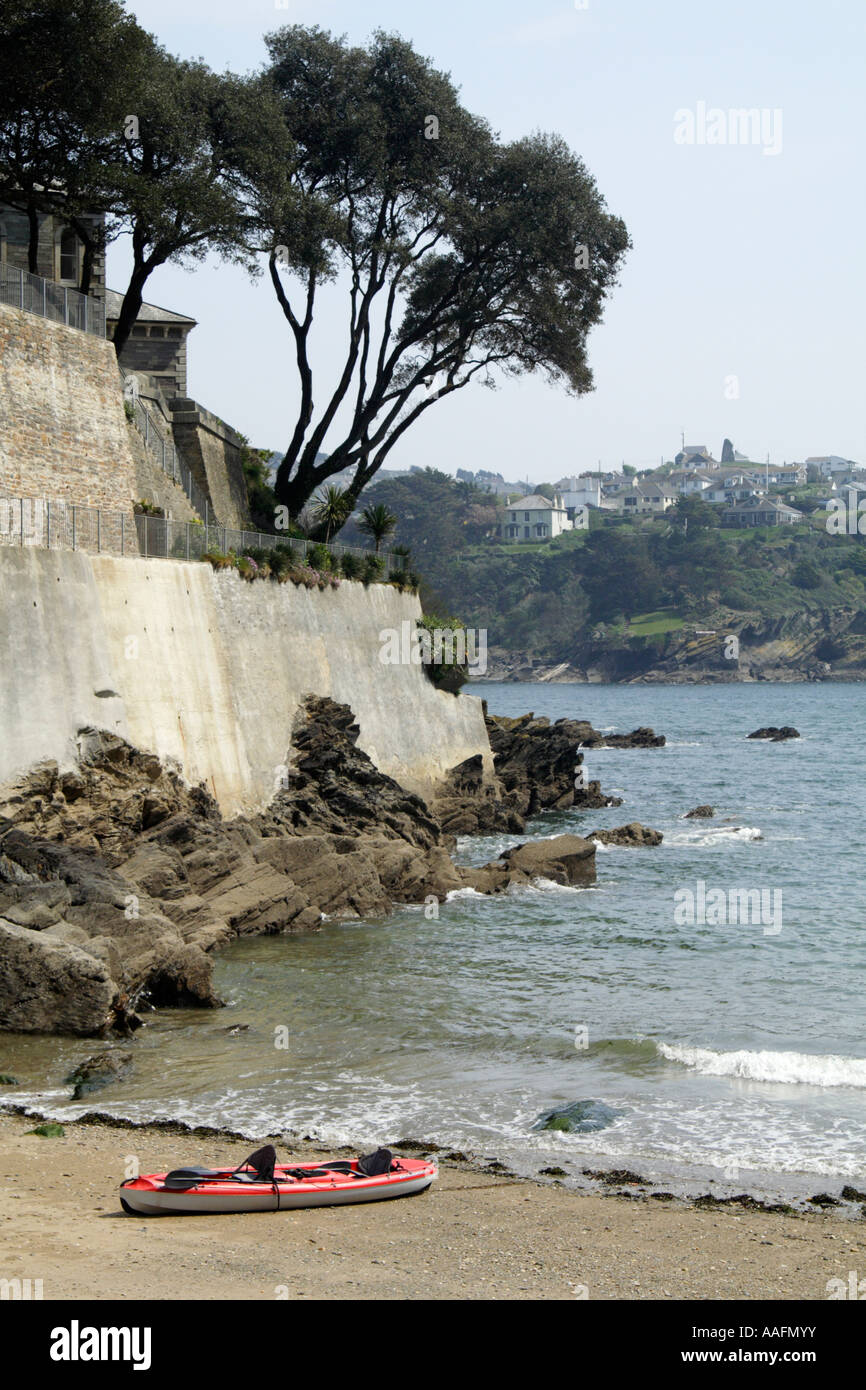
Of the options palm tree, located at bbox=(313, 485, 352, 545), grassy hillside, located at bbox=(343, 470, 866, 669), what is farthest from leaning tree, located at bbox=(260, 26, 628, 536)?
grassy hillside, located at bbox=(343, 470, 866, 669)

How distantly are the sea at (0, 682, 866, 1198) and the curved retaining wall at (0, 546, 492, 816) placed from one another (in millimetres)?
4327

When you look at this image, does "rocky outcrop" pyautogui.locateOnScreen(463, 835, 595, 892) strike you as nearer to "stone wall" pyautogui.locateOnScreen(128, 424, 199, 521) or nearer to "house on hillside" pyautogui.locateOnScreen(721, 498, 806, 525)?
"stone wall" pyautogui.locateOnScreen(128, 424, 199, 521)

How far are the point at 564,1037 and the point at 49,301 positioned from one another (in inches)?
646

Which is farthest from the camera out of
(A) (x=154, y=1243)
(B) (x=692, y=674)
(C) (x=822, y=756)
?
(B) (x=692, y=674)

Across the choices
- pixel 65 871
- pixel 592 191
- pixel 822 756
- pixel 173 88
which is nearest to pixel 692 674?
pixel 822 756

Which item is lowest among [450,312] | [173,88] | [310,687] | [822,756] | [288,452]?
[822,756]

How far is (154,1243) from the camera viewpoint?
10.1 m

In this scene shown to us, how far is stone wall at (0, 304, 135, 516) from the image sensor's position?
23.8 meters

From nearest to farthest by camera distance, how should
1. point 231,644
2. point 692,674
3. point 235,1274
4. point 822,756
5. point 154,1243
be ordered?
point 235,1274
point 154,1243
point 231,644
point 822,756
point 692,674

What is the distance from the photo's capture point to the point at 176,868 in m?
22.0

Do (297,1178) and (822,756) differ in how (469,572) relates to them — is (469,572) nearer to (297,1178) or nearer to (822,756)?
(822,756)

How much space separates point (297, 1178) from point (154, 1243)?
170 cm

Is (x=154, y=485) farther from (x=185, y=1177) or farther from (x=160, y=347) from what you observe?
(x=185, y=1177)

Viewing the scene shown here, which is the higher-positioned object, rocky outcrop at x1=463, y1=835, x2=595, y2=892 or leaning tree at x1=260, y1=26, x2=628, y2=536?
leaning tree at x1=260, y1=26, x2=628, y2=536
